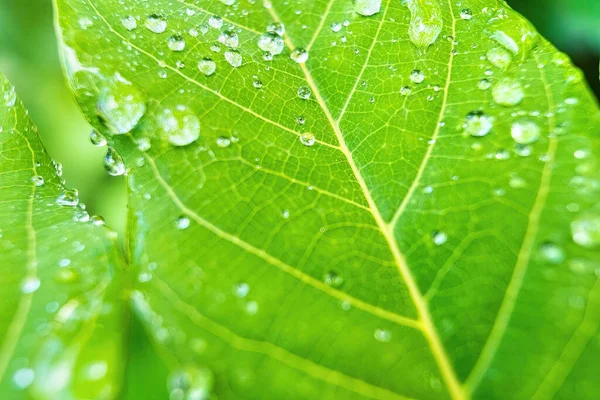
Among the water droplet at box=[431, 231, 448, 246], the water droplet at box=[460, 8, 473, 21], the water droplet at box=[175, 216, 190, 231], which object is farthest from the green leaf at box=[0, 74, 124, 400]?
the water droplet at box=[460, 8, 473, 21]

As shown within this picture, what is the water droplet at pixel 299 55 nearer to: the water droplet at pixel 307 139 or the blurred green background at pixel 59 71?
the water droplet at pixel 307 139

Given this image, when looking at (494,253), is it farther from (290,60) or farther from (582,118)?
(290,60)

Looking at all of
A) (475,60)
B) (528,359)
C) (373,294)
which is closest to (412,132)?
(475,60)

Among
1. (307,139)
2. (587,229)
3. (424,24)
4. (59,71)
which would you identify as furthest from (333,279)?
(59,71)

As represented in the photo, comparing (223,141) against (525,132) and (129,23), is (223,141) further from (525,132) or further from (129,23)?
(525,132)

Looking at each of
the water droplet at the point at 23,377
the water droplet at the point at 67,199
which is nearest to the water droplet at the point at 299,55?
the water droplet at the point at 67,199
